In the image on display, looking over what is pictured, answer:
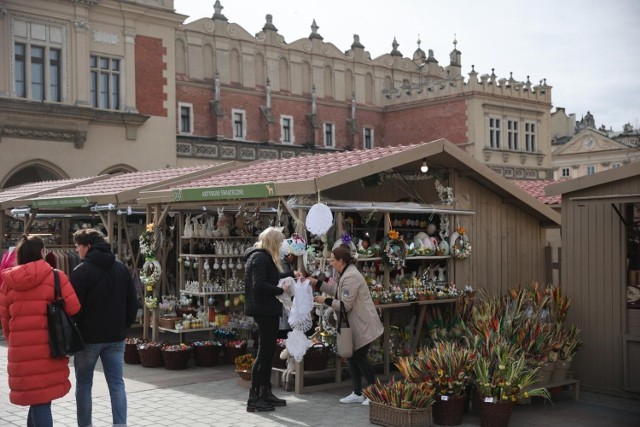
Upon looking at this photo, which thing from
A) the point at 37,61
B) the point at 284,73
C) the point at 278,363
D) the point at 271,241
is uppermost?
the point at 284,73

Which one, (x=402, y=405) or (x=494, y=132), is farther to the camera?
(x=494, y=132)

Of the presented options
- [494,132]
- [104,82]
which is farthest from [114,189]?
[494,132]

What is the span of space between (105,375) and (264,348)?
188 cm

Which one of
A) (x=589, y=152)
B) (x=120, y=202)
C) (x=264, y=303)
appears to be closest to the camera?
(x=264, y=303)

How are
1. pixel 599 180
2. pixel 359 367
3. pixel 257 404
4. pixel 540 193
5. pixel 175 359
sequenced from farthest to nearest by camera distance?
pixel 540 193 → pixel 175 359 → pixel 599 180 → pixel 359 367 → pixel 257 404

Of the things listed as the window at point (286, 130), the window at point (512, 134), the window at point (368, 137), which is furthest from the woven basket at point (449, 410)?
the window at point (512, 134)

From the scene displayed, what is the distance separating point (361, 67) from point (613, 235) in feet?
123

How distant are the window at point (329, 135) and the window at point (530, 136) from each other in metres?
11.1

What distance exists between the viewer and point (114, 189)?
48.6 ft

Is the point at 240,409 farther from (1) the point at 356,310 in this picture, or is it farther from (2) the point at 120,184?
(2) the point at 120,184

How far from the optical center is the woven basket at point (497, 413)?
313 inches

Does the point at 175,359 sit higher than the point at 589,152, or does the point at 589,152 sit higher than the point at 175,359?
the point at 589,152

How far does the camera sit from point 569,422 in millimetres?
8422

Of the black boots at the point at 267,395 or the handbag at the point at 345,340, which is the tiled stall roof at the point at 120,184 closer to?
the black boots at the point at 267,395
